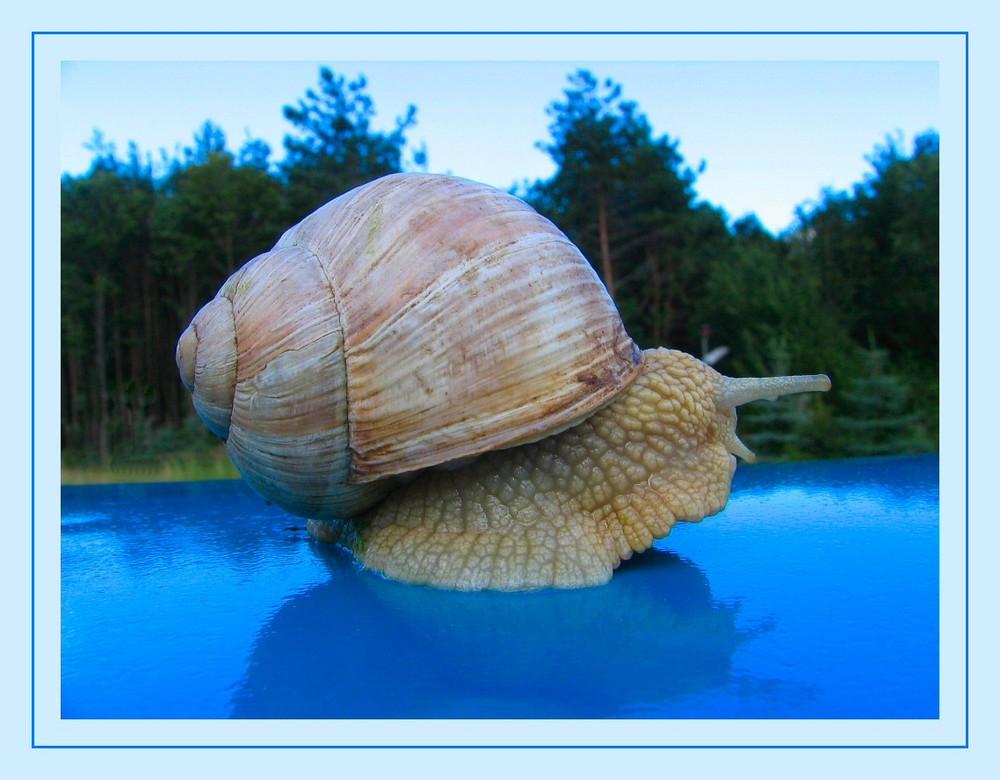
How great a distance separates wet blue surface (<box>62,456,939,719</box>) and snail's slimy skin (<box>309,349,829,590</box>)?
0.10 meters

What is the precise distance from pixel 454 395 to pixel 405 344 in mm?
195

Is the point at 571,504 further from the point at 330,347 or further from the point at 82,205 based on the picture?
the point at 82,205

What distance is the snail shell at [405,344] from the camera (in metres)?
2.23

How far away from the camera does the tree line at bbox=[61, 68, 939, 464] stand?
696 cm

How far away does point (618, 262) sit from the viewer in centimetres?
891

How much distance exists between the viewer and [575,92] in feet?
26.6

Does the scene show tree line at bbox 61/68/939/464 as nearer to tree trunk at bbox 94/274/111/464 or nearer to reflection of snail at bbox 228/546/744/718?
tree trunk at bbox 94/274/111/464

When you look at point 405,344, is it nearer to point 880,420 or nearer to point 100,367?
point 880,420

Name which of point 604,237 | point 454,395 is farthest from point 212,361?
point 604,237

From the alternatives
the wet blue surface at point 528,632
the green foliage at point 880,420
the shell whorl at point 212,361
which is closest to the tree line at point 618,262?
the green foliage at point 880,420
